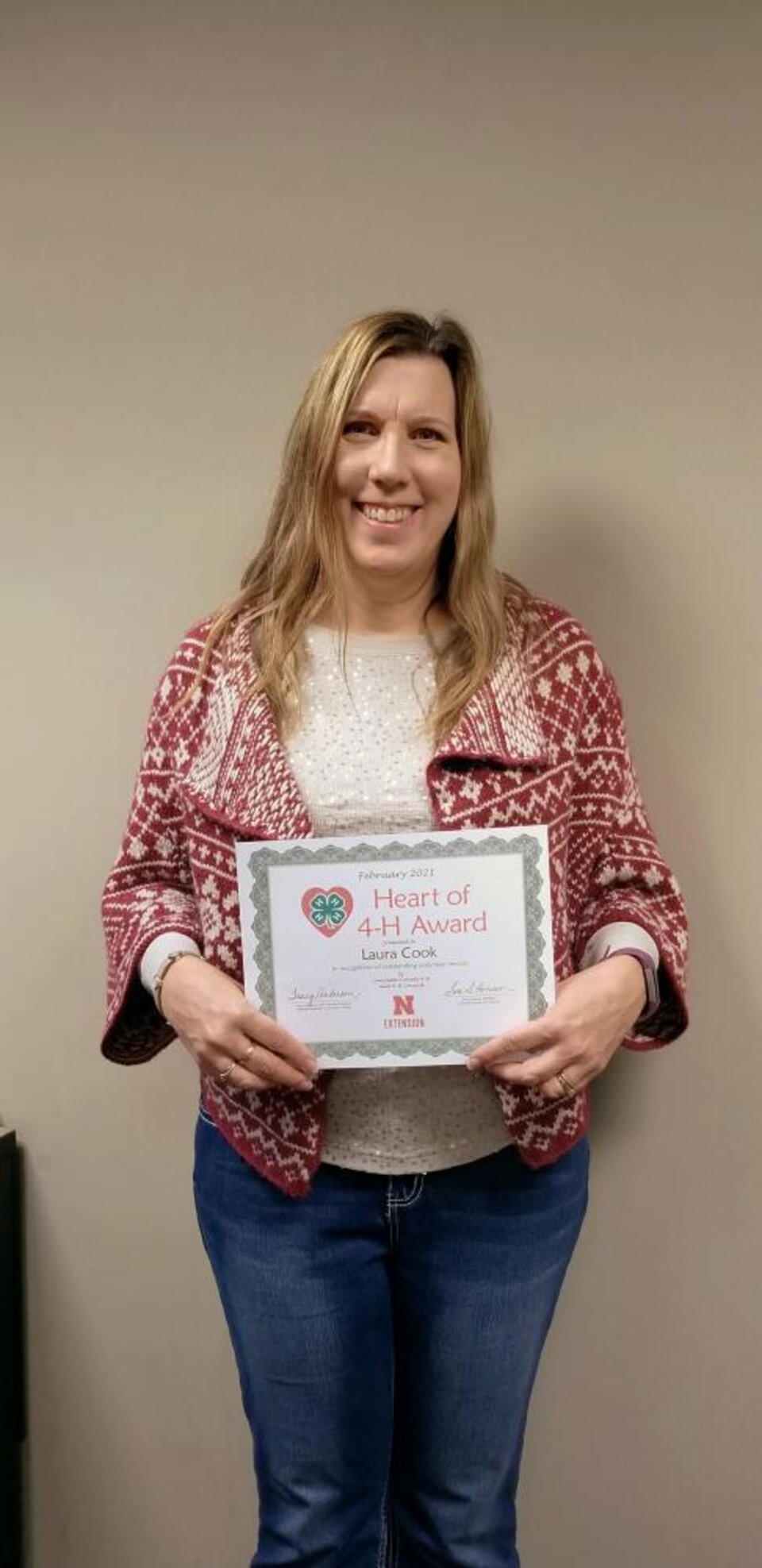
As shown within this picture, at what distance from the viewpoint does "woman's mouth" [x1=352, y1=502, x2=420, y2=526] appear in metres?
1.19

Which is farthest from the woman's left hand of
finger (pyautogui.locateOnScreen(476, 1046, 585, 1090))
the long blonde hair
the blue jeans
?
the long blonde hair

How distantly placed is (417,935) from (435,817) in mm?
118

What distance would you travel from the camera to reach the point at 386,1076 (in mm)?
1146

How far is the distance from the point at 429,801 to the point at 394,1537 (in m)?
0.75

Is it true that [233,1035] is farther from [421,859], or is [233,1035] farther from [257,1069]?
[421,859]

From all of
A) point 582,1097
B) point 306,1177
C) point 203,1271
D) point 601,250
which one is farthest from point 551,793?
point 203,1271

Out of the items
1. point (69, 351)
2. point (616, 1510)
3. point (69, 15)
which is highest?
point (69, 15)

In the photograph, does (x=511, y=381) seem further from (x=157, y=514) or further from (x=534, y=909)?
(x=534, y=909)

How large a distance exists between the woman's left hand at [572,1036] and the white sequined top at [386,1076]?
0.23ft

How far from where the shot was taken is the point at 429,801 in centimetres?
113

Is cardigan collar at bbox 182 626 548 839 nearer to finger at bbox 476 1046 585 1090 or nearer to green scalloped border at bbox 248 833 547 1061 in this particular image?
green scalloped border at bbox 248 833 547 1061

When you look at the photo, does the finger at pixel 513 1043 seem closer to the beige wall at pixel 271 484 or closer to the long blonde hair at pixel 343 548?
the long blonde hair at pixel 343 548

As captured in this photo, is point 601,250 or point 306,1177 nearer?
point 306,1177

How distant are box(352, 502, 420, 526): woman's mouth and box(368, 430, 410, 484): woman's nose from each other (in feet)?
0.09
